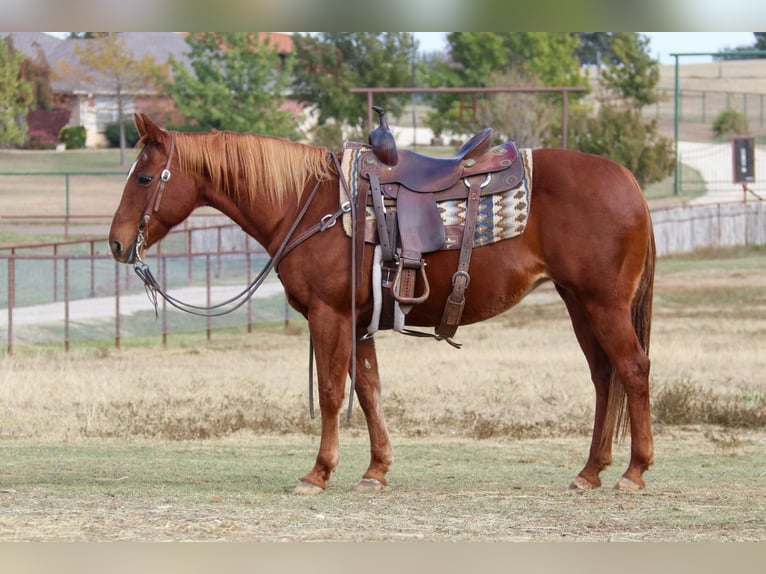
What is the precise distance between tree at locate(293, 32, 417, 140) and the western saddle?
44.4m

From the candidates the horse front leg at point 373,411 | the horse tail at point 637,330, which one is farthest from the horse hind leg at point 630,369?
the horse front leg at point 373,411

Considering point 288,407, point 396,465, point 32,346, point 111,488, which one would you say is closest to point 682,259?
point 32,346

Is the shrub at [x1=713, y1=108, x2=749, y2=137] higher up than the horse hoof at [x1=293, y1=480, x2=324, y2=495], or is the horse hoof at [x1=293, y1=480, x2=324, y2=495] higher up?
the shrub at [x1=713, y1=108, x2=749, y2=137]

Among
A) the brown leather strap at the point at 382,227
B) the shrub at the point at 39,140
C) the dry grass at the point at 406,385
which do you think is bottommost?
the dry grass at the point at 406,385

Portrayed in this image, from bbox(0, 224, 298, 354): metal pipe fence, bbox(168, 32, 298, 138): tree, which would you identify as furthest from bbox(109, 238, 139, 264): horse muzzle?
bbox(168, 32, 298, 138): tree

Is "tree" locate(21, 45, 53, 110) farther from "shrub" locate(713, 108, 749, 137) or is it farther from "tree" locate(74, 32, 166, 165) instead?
"shrub" locate(713, 108, 749, 137)

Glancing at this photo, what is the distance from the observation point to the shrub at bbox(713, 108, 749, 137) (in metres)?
61.2

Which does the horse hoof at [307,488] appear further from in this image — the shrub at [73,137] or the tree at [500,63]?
the shrub at [73,137]

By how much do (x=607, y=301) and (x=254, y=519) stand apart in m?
2.79

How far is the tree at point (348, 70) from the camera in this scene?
53.5 meters

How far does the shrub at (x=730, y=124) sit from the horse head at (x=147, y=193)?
56297 mm

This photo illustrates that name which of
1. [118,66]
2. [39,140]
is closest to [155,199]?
[118,66]
